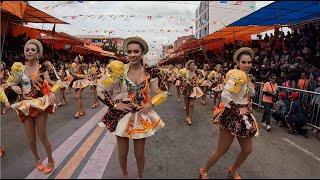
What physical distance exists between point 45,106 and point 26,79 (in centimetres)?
47

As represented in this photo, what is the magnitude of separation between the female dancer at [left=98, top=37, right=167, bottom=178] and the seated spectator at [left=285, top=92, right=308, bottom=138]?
19.7ft

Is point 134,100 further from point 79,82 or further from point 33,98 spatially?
point 79,82

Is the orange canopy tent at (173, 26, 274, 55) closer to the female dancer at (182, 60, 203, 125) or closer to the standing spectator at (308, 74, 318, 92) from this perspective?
the standing spectator at (308, 74, 318, 92)

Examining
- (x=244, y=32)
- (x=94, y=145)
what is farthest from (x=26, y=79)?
(x=244, y=32)

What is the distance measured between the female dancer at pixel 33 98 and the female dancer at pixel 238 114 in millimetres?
2234

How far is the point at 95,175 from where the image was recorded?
16.0 ft

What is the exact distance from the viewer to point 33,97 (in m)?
5.19

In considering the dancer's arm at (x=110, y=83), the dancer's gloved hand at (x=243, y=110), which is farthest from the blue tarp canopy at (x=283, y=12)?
the dancer's arm at (x=110, y=83)

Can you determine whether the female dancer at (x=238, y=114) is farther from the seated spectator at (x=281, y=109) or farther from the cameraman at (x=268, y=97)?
the seated spectator at (x=281, y=109)

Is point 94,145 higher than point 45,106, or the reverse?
point 45,106

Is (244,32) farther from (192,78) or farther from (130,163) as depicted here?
(130,163)

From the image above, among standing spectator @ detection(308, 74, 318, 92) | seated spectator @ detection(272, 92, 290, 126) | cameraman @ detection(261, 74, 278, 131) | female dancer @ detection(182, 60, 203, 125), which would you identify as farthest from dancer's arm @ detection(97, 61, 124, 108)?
standing spectator @ detection(308, 74, 318, 92)

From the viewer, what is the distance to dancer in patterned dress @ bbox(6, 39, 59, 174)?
16.7ft

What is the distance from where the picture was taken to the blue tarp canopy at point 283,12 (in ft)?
37.7
